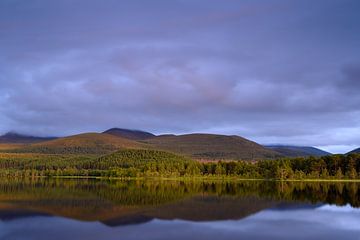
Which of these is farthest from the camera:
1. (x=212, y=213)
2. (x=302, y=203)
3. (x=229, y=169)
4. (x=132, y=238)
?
(x=229, y=169)

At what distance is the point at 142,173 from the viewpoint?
503ft

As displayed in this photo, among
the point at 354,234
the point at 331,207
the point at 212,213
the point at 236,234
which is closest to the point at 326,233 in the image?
the point at 354,234

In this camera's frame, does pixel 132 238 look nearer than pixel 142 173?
Yes

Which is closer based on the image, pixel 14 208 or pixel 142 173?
pixel 14 208

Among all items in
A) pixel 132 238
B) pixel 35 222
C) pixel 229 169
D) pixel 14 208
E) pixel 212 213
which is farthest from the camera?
pixel 229 169

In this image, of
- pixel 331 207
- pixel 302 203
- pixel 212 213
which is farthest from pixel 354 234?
pixel 302 203

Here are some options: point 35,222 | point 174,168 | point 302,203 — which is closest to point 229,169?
point 174,168

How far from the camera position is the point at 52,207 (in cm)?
4747

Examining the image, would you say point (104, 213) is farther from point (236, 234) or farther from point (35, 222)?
point (236, 234)

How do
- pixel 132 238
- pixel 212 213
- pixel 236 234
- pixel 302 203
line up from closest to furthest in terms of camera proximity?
pixel 132 238, pixel 236 234, pixel 212 213, pixel 302 203

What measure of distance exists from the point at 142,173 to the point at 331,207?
358 ft

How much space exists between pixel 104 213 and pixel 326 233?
1990 centimetres

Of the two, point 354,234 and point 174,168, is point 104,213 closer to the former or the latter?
point 354,234

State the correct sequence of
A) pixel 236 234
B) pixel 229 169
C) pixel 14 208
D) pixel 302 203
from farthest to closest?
pixel 229 169, pixel 302 203, pixel 14 208, pixel 236 234
